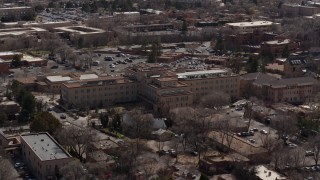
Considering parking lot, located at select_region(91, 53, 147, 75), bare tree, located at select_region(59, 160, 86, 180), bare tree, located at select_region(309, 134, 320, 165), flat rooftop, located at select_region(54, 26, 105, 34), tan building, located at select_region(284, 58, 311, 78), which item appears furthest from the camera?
flat rooftop, located at select_region(54, 26, 105, 34)

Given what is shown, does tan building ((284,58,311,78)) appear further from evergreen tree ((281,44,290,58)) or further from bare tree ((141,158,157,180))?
bare tree ((141,158,157,180))

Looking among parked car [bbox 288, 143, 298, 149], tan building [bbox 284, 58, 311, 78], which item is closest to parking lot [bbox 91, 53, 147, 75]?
tan building [bbox 284, 58, 311, 78]

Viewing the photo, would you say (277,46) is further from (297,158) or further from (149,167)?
(149,167)

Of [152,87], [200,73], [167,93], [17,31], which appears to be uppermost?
[200,73]

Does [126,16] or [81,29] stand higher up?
[126,16]

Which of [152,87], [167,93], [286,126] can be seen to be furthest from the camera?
[152,87]

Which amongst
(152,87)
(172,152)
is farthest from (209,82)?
(172,152)
